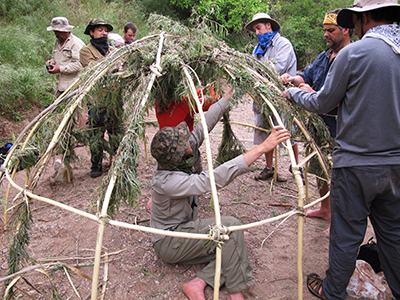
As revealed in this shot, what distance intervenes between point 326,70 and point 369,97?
146 cm

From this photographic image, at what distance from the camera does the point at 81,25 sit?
29.4 feet

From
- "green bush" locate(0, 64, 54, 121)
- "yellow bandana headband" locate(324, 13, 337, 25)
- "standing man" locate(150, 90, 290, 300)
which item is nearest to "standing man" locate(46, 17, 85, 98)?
"green bush" locate(0, 64, 54, 121)

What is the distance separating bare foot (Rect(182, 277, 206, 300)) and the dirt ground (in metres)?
0.09

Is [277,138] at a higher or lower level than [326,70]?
lower

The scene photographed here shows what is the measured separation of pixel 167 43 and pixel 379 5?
1.74 metres

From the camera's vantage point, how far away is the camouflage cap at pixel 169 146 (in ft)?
6.90

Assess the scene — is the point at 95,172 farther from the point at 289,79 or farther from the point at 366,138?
the point at 366,138

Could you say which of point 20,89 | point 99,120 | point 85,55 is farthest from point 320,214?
point 20,89

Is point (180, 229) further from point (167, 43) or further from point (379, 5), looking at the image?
point (379, 5)

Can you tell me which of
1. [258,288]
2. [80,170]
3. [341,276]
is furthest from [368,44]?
[80,170]

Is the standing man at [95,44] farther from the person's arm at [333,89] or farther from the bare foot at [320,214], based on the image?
the bare foot at [320,214]

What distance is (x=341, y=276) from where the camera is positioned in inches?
80.1

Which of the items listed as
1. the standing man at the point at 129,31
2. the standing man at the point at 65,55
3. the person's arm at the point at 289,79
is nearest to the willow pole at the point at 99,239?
the person's arm at the point at 289,79

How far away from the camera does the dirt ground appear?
2.39 meters
